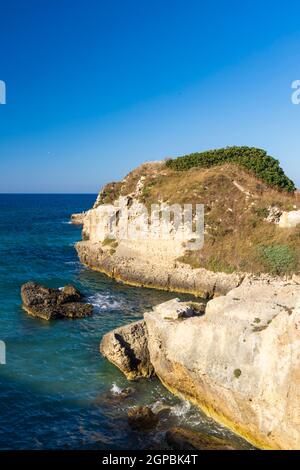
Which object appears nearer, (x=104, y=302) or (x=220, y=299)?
(x=220, y=299)

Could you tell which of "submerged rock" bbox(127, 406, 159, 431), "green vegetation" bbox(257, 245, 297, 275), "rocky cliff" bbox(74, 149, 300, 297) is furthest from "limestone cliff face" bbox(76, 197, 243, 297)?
"submerged rock" bbox(127, 406, 159, 431)

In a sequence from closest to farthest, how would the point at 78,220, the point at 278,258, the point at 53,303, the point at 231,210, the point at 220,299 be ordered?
the point at 220,299, the point at 53,303, the point at 278,258, the point at 231,210, the point at 78,220

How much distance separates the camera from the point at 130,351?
991 inches

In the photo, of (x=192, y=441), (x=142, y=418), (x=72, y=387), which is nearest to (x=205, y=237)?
(x=72, y=387)

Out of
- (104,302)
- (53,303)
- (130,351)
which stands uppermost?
(53,303)

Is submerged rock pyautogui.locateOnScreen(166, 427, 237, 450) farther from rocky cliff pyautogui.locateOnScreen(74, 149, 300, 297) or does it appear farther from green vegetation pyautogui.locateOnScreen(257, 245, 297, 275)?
green vegetation pyautogui.locateOnScreen(257, 245, 297, 275)

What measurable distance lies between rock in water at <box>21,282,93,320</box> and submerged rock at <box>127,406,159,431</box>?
15.0 m

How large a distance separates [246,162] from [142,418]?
49.9m

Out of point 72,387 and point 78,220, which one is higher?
point 78,220

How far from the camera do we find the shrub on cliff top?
61.5 metres

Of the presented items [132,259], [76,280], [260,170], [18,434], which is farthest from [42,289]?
[260,170]

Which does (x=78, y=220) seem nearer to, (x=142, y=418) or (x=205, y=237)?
(x=205, y=237)

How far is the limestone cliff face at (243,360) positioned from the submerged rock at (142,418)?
8.39 feet
